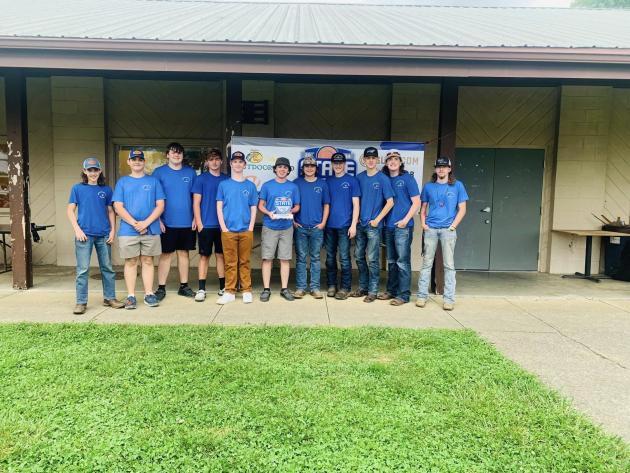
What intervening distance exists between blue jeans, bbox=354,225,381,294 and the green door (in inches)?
131

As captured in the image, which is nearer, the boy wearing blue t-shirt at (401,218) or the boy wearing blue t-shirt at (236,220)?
the boy wearing blue t-shirt at (236,220)

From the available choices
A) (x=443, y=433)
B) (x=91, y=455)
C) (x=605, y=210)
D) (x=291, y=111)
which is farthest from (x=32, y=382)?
(x=605, y=210)

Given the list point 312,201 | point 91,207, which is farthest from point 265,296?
point 91,207

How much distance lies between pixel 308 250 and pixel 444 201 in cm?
189

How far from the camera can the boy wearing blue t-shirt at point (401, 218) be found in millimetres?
5793

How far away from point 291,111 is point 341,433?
22.8ft

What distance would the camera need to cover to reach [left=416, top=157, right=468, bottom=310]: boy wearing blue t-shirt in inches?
221

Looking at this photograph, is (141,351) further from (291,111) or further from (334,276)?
(291,111)

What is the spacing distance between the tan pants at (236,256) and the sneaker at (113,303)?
1.29m

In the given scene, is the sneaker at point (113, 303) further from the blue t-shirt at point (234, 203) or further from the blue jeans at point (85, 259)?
the blue t-shirt at point (234, 203)

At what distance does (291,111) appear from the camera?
862cm

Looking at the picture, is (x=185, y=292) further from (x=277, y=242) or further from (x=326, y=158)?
(x=326, y=158)

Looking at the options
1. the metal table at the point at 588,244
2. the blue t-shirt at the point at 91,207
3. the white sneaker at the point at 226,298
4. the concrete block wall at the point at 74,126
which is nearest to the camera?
the blue t-shirt at the point at 91,207

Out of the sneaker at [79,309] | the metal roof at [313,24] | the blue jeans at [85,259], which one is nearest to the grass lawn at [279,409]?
the sneaker at [79,309]
